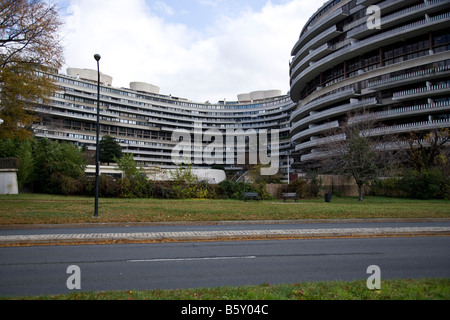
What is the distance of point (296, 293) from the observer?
484cm

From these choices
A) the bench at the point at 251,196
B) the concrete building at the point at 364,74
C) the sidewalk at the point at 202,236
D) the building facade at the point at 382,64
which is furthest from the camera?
the concrete building at the point at 364,74

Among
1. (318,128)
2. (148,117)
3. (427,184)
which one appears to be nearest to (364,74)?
(318,128)

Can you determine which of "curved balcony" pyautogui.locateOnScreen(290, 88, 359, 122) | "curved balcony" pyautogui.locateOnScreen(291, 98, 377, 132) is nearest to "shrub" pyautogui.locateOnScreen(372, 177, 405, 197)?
"curved balcony" pyautogui.locateOnScreen(291, 98, 377, 132)

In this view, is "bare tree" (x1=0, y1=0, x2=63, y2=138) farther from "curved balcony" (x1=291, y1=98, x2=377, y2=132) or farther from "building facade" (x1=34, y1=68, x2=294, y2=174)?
"building facade" (x1=34, y1=68, x2=294, y2=174)

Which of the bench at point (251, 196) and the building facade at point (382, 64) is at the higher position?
the building facade at point (382, 64)

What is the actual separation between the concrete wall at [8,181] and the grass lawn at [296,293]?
3050 cm

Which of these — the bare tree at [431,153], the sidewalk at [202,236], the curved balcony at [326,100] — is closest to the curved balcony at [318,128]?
the curved balcony at [326,100]

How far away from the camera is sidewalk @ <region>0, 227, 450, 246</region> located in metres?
10.3

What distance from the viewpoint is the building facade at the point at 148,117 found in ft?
292

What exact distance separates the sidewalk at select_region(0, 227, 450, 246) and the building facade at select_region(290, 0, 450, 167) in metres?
29.1

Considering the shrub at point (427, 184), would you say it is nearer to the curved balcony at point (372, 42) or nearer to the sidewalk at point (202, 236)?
the sidewalk at point (202, 236)

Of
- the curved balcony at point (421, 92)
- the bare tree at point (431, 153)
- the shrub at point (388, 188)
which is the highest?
the curved balcony at point (421, 92)

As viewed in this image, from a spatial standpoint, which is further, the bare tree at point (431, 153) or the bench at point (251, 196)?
the bare tree at point (431, 153)
